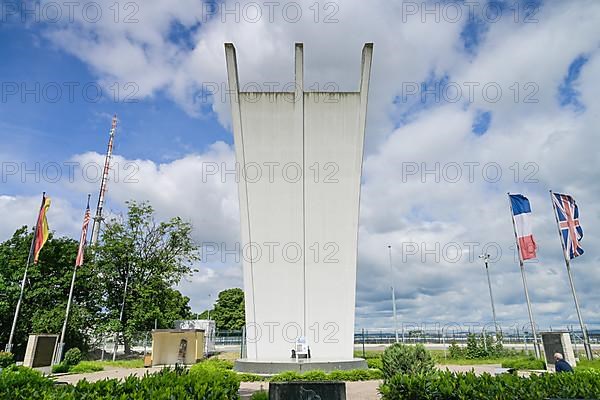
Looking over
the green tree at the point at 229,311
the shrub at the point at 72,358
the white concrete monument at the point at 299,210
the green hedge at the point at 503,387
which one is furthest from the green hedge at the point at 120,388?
the green tree at the point at 229,311

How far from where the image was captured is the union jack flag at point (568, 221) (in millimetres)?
17656

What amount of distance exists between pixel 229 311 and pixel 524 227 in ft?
149

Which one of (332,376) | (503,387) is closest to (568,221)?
(332,376)

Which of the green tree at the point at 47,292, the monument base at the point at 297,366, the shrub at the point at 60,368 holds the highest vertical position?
the green tree at the point at 47,292

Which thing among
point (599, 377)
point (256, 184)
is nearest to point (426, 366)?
point (599, 377)

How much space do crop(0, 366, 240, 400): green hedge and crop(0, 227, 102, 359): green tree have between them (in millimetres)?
24002

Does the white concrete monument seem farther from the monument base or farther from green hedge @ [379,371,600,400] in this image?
green hedge @ [379,371,600,400]

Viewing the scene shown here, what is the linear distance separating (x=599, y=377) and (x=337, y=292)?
11352 mm

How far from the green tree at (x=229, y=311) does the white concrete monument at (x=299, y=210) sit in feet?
130

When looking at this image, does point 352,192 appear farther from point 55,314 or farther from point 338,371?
point 55,314

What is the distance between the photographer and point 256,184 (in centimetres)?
1808

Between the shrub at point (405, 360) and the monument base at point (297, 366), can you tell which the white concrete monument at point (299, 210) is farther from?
the shrub at point (405, 360)

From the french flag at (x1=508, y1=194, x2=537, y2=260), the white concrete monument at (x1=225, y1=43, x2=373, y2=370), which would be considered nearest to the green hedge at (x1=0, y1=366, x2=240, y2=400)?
the white concrete monument at (x1=225, y1=43, x2=373, y2=370)

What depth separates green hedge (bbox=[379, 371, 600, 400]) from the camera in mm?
6441
